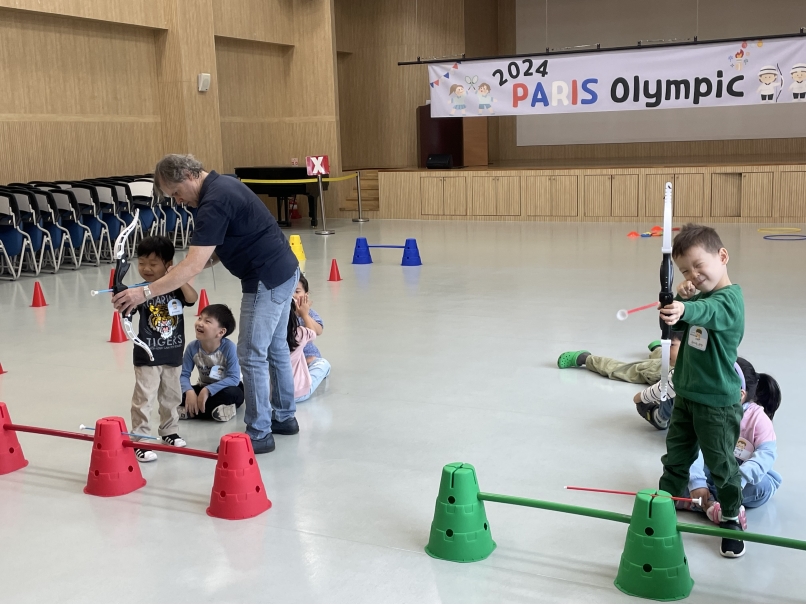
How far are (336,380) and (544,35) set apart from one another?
14668 millimetres

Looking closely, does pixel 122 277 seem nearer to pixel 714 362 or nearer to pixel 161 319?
pixel 161 319

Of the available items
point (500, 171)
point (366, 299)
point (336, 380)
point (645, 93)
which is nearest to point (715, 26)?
point (645, 93)

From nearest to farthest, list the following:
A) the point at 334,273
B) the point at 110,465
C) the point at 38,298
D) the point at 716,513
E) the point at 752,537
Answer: the point at 752,537
the point at 716,513
the point at 110,465
the point at 38,298
the point at 334,273

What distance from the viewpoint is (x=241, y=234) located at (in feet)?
13.1

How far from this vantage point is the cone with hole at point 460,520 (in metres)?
3.00

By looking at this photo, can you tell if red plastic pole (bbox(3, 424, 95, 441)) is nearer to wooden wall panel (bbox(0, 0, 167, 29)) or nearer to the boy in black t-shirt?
the boy in black t-shirt

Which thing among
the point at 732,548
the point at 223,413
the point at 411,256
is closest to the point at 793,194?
the point at 411,256

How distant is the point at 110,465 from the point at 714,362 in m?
2.47

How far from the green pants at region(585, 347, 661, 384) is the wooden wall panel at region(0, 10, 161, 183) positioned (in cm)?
875

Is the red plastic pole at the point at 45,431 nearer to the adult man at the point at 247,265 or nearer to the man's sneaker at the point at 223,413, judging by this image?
the adult man at the point at 247,265

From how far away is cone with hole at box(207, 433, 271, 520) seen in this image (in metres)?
3.42

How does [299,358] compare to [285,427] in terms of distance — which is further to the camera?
[299,358]

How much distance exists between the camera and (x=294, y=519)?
11.2 feet

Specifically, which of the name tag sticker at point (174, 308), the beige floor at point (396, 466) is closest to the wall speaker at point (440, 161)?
the beige floor at point (396, 466)
